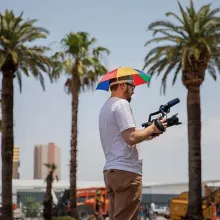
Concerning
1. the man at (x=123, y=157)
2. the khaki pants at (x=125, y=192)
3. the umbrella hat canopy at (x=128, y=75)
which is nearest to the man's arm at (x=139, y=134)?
the man at (x=123, y=157)

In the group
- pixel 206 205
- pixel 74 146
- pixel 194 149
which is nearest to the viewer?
pixel 194 149

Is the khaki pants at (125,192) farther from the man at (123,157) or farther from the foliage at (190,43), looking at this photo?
the foliage at (190,43)

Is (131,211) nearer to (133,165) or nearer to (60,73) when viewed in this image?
(133,165)

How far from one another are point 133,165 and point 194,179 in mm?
25771

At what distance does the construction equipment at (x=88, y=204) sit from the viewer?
39500 millimetres

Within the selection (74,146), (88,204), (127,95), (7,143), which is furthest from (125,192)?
(88,204)

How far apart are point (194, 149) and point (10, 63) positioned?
31.7 feet

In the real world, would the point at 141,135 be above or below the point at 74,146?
Answer: below

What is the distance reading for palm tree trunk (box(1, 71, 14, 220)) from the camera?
100 feet

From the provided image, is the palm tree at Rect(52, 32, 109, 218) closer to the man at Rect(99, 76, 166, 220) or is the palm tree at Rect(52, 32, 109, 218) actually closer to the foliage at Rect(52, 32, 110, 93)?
the foliage at Rect(52, 32, 110, 93)

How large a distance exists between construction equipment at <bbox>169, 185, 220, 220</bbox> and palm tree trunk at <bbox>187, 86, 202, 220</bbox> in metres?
0.98

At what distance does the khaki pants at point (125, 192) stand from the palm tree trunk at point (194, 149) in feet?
83.3

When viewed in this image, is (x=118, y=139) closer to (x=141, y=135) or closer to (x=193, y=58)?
(x=141, y=135)

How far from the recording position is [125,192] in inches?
207
